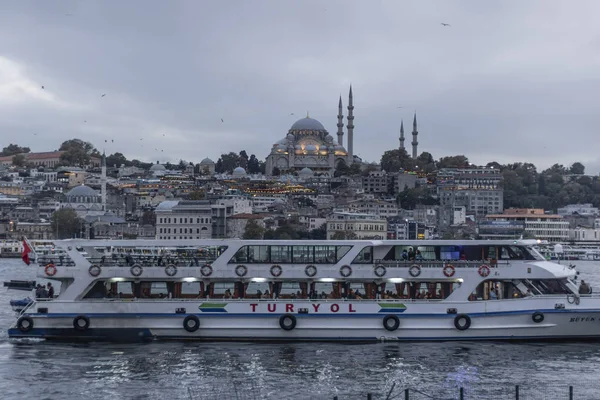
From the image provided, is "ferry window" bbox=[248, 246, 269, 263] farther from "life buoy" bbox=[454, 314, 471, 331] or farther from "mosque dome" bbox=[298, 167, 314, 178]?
"mosque dome" bbox=[298, 167, 314, 178]

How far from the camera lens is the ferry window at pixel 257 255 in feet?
93.4

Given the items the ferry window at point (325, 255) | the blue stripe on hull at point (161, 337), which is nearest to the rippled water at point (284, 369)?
the blue stripe on hull at point (161, 337)

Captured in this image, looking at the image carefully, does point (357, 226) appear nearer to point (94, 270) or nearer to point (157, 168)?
point (157, 168)

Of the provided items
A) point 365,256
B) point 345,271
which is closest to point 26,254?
point 345,271

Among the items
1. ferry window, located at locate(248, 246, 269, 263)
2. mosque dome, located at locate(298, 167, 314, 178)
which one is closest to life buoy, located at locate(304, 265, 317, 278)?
ferry window, located at locate(248, 246, 269, 263)

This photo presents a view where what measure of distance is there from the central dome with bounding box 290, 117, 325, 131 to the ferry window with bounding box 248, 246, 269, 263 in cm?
16256

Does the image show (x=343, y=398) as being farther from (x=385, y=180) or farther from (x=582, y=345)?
(x=385, y=180)

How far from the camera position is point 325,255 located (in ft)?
93.4

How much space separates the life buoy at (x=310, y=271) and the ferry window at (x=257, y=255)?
0.98m

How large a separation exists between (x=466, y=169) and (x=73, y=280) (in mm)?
147306

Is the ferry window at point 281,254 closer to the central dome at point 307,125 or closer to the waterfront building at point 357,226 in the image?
the waterfront building at point 357,226

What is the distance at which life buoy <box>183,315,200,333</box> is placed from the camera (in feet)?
91.0

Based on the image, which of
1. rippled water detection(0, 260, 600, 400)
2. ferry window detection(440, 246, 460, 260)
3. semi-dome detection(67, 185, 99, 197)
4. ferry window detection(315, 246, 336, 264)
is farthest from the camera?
semi-dome detection(67, 185, 99, 197)

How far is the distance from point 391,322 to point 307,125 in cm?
16486
